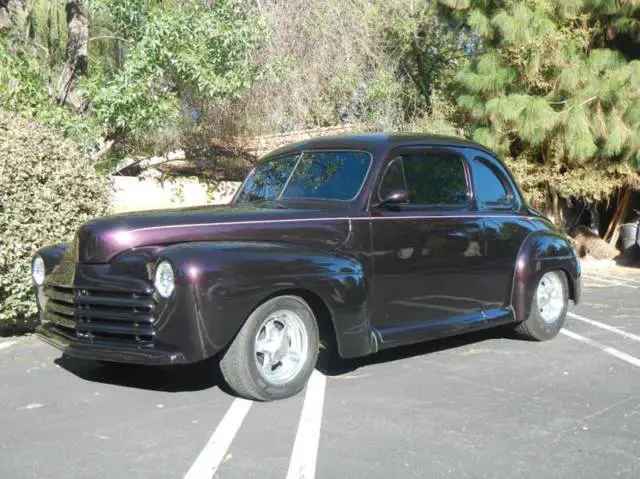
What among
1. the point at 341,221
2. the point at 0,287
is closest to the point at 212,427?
the point at 341,221

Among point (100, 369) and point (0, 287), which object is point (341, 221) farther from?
point (0, 287)

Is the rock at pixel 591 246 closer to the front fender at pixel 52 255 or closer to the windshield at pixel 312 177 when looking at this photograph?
the windshield at pixel 312 177

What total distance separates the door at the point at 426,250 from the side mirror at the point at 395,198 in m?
0.04

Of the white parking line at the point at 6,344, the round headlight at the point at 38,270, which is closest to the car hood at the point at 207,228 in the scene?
the round headlight at the point at 38,270

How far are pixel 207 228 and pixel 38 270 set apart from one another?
1662mm

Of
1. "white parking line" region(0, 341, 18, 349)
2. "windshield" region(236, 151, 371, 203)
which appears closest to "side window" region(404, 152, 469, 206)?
"windshield" region(236, 151, 371, 203)

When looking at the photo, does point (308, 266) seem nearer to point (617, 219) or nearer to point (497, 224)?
point (497, 224)

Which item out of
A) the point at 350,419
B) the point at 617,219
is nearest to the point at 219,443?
the point at 350,419

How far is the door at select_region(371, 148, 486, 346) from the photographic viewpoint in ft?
18.9

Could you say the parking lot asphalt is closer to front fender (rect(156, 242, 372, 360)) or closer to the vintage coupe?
the vintage coupe

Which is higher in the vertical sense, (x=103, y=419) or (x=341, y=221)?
(x=341, y=221)

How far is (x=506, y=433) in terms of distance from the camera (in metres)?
4.52

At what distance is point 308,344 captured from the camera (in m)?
5.24

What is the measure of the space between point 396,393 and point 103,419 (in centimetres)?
201
